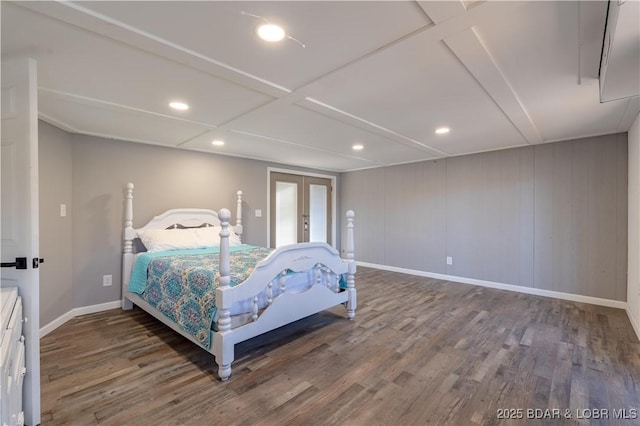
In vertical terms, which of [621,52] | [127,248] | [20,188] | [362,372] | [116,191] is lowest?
[362,372]

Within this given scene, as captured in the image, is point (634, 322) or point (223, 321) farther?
point (634, 322)

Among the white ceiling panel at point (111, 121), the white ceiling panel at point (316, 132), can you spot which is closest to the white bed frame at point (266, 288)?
the white ceiling panel at point (111, 121)

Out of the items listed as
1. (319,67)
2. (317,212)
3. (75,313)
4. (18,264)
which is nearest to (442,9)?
(319,67)

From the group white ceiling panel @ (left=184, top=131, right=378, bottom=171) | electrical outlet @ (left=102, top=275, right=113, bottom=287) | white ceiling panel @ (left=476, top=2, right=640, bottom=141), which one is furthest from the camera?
white ceiling panel @ (left=184, top=131, right=378, bottom=171)

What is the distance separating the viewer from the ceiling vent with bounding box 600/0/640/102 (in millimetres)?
1210

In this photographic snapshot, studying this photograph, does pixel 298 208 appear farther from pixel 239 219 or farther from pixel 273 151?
pixel 273 151

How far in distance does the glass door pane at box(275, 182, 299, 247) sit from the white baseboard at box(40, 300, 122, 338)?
8.95 ft

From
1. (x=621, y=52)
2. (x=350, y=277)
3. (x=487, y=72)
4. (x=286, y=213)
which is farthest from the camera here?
(x=286, y=213)

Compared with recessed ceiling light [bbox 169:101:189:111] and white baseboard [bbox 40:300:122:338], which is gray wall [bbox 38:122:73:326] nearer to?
white baseboard [bbox 40:300:122:338]

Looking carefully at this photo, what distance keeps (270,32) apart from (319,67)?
17.8 inches

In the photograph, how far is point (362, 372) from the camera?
2174 mm

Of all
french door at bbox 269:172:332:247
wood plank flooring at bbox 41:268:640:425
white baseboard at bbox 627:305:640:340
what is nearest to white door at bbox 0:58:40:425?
wood plank flooring at bbox 41:268:640:425

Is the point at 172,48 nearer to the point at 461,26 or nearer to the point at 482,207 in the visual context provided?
the point at 461,26

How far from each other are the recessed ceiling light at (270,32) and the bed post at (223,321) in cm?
117
